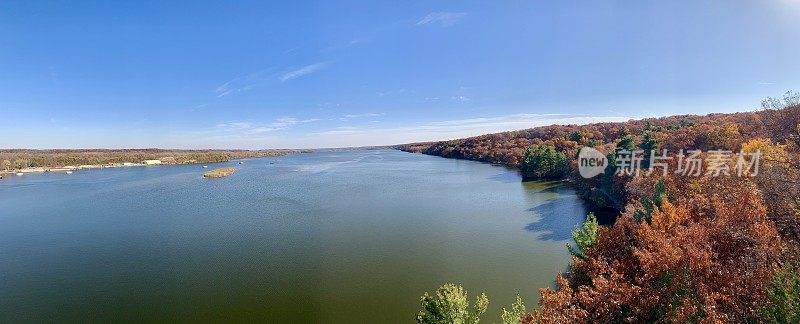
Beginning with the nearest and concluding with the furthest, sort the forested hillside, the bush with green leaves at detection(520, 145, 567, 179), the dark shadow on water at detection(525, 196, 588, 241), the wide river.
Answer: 1. the forested hillside
2. the wide river
3. the dark shadow on water at detection(525, 196, 588, 241)
4. the bush with green leaves at detection(520, 145, 567, 179)

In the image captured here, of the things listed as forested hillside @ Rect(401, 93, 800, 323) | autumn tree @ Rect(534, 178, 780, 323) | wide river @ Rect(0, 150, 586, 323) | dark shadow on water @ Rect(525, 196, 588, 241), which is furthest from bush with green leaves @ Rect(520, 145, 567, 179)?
autumn tree @ Rect(534, 178, 780, 323)

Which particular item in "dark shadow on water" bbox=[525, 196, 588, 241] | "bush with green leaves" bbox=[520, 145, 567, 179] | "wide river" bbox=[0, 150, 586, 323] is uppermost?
"bush with green leaves" bbox=[520, 145, 567, 179]

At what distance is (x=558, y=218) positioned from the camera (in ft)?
96.4

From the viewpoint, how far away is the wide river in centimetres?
1513

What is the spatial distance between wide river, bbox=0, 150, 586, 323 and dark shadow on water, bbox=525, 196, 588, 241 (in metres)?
0.14

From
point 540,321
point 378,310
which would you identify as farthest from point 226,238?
point 540,321

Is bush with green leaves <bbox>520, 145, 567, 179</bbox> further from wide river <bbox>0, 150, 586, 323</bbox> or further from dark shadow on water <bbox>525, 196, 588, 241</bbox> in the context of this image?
dark shadow on water <bbox>525, 196, 588, 241</bbox>

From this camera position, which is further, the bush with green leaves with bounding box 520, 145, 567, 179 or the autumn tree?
the bush with green leaves with bounding box 520, 145, 567, 179

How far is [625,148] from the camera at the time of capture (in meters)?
37.6

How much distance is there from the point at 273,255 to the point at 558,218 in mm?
21395

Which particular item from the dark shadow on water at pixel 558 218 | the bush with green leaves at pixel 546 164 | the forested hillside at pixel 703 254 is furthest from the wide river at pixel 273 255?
the bush with green leaves at pixel 546 164

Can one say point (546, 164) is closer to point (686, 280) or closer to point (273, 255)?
point (273, 255)

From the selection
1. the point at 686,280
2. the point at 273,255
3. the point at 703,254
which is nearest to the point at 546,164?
the point at 273,255

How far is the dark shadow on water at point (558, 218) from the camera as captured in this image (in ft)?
81.6
